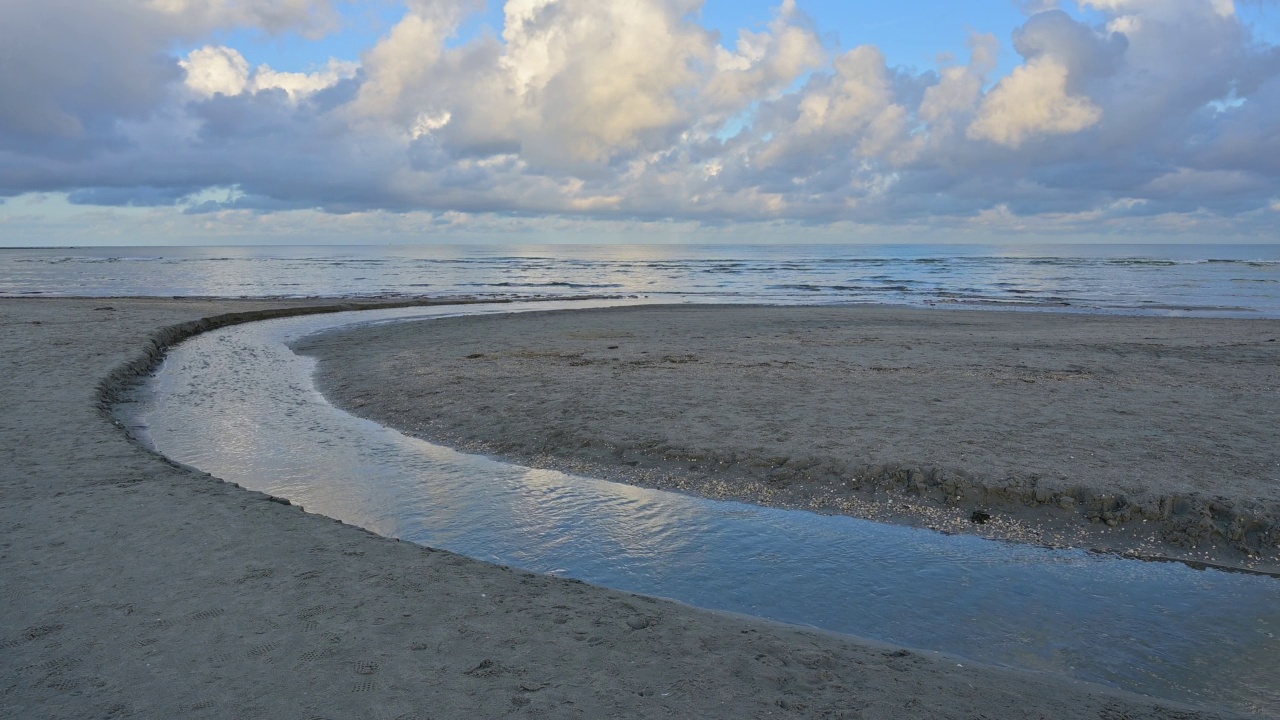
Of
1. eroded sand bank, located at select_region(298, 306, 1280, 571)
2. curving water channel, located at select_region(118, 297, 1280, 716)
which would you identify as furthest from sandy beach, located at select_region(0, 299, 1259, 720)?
curving water channel, located at select_region(118, 297, 1280, 716)

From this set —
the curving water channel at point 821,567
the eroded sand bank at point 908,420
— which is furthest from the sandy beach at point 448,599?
the curving water channel at point 821,567

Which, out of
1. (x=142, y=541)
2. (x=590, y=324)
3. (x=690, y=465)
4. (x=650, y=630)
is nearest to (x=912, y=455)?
(x=690, y=465)

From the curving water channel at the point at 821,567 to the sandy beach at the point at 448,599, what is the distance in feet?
1.89

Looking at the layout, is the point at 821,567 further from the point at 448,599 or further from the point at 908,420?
the point at 908,420

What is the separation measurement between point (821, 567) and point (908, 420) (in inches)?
218

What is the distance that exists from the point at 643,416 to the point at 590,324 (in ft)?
57.9

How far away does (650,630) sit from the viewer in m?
5.61

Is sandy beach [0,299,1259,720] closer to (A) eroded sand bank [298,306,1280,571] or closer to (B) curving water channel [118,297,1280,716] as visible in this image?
(A) eroded sand bank [298,306,1280,571]

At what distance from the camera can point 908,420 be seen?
489 inches

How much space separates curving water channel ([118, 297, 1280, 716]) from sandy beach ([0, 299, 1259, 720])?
22.7 inches

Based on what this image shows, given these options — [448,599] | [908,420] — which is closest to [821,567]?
[448,599]

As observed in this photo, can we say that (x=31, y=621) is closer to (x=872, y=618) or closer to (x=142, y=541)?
(x=142, y=541)

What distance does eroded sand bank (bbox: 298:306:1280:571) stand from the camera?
29.1 feet

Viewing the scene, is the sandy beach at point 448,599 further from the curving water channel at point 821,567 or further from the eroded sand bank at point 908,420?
the curving water channel at point 821,567
